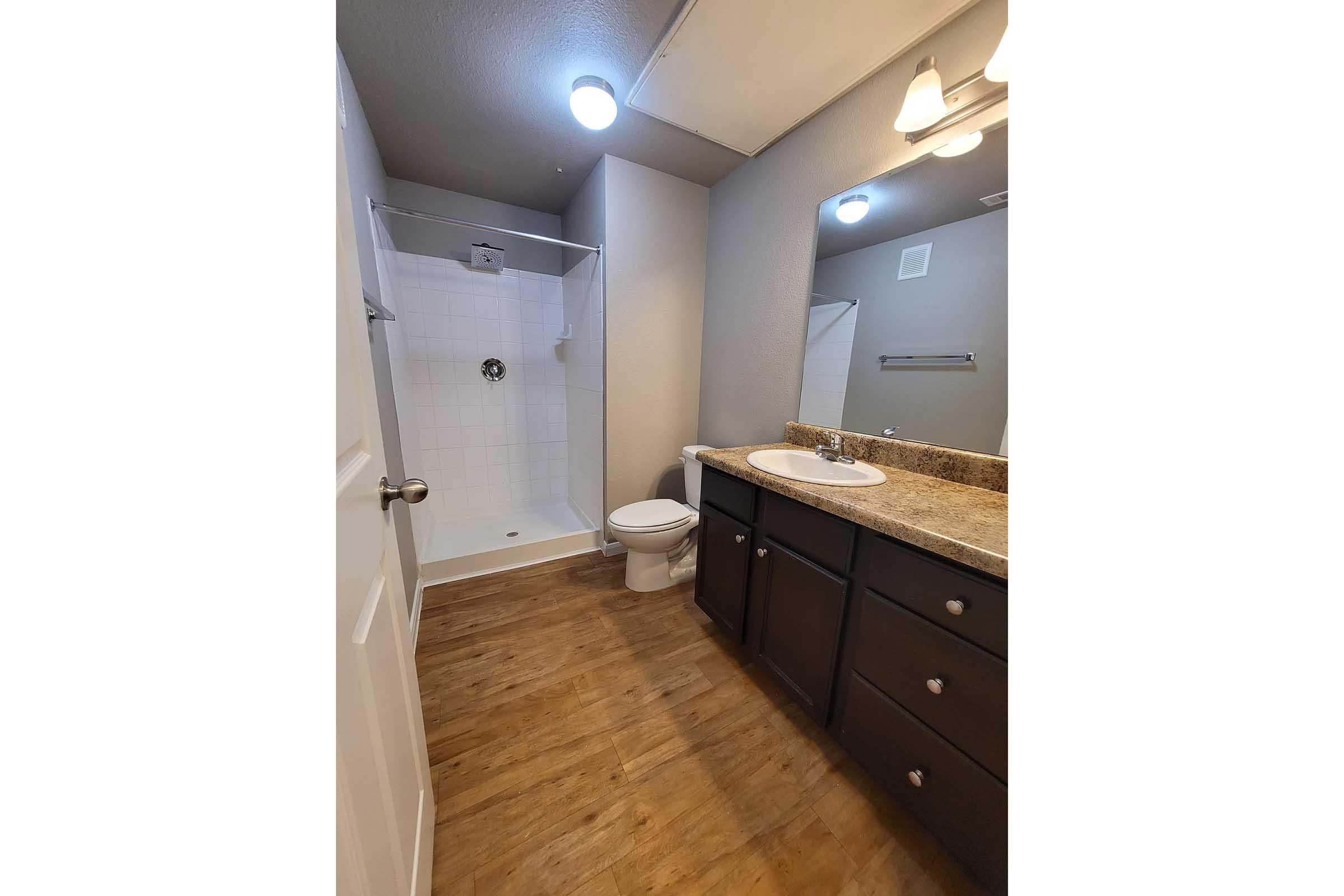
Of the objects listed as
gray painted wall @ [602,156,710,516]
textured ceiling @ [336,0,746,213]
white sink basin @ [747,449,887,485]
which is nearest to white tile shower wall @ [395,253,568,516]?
textured ceiling @ [336,0,746,213]

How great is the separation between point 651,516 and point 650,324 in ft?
3.32

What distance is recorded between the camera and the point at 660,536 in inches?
72.4

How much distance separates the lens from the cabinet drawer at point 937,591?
0.76 m

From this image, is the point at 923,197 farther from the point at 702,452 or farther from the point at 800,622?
the point at 800,622

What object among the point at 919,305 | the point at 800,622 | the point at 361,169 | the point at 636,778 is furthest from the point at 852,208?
the point at 636,778

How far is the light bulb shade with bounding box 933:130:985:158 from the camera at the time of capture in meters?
1.15

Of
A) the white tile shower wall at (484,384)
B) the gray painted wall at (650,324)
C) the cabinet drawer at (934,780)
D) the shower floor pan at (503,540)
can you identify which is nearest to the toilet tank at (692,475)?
the gray painted wall at (650,324)

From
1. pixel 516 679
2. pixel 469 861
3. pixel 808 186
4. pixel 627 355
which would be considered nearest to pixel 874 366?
pixel 808 186

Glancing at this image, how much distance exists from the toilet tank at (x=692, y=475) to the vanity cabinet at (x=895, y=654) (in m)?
0.70

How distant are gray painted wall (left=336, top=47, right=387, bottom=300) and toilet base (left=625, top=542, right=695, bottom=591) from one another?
1.55m

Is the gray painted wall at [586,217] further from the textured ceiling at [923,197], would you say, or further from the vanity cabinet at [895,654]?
the vanity cabinet at [895,654]

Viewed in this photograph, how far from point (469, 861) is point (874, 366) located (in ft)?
6.00

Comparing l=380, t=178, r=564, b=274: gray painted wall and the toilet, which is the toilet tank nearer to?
the toilet
